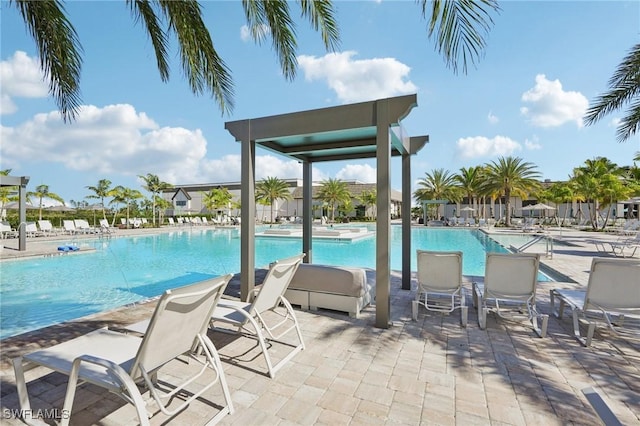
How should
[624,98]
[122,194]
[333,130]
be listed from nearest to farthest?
[333,130]
[624,98]
[122,194]

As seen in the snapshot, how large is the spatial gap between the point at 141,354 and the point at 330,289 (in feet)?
10.5

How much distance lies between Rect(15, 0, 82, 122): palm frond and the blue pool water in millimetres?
3952

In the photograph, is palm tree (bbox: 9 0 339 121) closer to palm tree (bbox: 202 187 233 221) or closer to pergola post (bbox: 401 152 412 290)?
pergola post (bbox: 401 152 412 290)

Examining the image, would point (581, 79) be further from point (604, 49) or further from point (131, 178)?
point (131, 178)

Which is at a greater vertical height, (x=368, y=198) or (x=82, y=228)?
(x=368, y=198)

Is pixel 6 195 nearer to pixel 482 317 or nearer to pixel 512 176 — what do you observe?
pixel 482 317

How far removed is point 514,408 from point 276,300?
250cm

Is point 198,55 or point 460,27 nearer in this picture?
point 460,27

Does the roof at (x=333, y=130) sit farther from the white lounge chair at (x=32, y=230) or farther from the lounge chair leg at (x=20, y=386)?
the white lounge chair at (x=32, y=230)

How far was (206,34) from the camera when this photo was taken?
389 cm

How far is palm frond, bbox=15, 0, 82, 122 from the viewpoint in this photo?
3.00 metres

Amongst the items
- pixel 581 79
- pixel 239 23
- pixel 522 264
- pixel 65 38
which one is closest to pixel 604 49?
pixel 581 79

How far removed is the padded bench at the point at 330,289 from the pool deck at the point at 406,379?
1.36ft

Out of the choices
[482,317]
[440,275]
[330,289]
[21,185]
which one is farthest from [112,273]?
[482,317]
